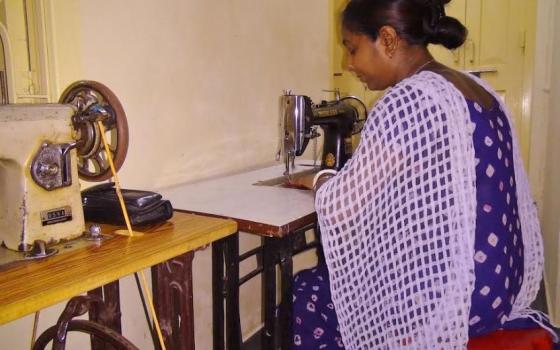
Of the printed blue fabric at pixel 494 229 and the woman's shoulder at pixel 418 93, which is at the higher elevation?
the woman's shoulder at pixel 418 93

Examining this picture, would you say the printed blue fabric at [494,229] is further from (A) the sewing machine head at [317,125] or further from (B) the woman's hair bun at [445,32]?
(A) the sewing machine head at [317,125]

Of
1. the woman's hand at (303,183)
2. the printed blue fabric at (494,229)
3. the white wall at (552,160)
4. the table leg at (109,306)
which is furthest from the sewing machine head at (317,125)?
the white wall at (552,160)

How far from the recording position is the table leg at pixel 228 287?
1344 millimetres

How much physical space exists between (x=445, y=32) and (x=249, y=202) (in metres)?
0.69

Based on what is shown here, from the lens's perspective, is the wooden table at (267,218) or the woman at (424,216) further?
the wooden table at (267,218)

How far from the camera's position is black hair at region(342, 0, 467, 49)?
3.70 feet

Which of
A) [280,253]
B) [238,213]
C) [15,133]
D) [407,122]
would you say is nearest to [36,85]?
[15,133]

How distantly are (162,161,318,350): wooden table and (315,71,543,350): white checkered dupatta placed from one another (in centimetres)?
12

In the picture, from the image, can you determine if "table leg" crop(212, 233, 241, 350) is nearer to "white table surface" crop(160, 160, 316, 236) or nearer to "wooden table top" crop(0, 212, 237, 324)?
"white table surface" crop(160, 160, 316, 236)

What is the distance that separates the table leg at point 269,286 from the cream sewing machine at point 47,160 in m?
0.45

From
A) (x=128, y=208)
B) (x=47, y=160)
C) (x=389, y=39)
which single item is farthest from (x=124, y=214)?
(x=389, y=39)

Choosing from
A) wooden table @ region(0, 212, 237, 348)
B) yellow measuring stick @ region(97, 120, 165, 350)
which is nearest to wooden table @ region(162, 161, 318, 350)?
wooden table @ region(0, 212, 237, 348)

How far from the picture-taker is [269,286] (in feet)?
4.11

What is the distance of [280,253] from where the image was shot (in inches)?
46.1
